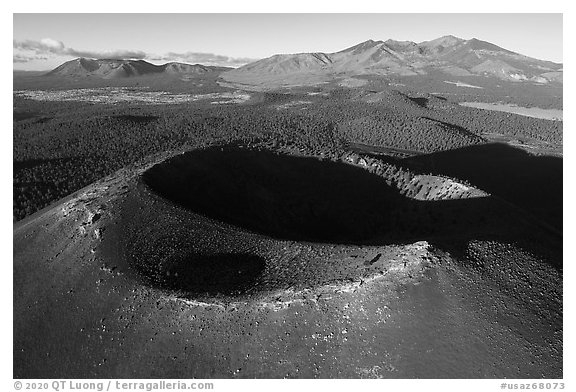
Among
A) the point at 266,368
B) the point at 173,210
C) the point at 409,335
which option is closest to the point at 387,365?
the point at 409,335

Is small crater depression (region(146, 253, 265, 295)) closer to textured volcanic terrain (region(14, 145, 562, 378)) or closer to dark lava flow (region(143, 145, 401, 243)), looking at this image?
textured volcanic terrain (region(14, 145, 562, 378))

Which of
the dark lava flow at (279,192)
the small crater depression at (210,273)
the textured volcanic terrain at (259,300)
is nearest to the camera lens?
the textured volcanic terrain at (259,300)

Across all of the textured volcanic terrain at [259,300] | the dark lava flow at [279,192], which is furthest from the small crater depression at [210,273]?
the dark lava flow at [279,192]

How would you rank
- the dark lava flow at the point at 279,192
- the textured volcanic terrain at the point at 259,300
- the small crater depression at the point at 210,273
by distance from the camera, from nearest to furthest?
the textured volcanic terrain at the point at 259,300
the small crater depression at the point at 210,273
the dark lava flow at the point at 279,192

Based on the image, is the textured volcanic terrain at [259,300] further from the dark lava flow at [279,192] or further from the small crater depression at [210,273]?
the dark lava flow at [279,192]

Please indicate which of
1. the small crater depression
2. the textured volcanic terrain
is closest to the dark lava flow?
the textured volcanic terrain
